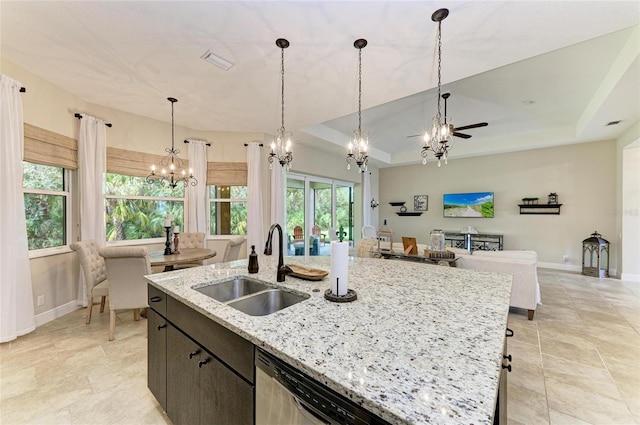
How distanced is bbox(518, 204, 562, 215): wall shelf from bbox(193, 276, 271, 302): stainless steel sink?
700cm

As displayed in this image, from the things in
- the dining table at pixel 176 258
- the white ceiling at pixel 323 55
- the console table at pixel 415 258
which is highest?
the white ceiling at pixel 323 55

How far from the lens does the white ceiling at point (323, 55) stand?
1.94 meters

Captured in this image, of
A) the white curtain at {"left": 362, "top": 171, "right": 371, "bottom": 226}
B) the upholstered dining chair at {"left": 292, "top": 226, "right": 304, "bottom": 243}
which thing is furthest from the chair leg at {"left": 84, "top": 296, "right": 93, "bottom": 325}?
the white curtain at {"left": 362, "top": 171, "right": 371, "bottom": 226}

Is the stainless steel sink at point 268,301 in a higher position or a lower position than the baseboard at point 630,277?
higher

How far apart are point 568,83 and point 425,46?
2.79 m

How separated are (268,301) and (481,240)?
6646mm

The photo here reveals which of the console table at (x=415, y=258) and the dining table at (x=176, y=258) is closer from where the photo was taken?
the dining table at (x=176, y=258)

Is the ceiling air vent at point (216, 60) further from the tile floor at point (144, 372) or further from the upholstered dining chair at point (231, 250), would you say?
the tile floor at point (144, 372)

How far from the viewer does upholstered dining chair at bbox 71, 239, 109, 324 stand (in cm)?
292

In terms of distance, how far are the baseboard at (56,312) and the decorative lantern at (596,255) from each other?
892 centimetres

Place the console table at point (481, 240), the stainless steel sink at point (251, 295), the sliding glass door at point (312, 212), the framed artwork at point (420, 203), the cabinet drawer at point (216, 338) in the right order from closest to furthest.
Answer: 1. the cabinet drawer at point (216, 338)
2. the stainless steel sink at point (251, 295)
3. the sliding glass door at point (312, 212)
4. the console table at point (481, 240)
5. the framed artwork at point (420, 203)

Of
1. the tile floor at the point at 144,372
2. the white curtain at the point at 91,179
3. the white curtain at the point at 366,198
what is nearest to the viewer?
the tile floor at the point at 144,372

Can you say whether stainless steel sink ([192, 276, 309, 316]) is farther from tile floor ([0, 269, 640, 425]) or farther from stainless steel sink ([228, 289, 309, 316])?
tile floor ([0, 269, 640, 425])

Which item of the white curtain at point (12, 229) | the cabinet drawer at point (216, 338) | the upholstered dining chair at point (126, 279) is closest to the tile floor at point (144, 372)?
the white curtain at point (12, 229)
